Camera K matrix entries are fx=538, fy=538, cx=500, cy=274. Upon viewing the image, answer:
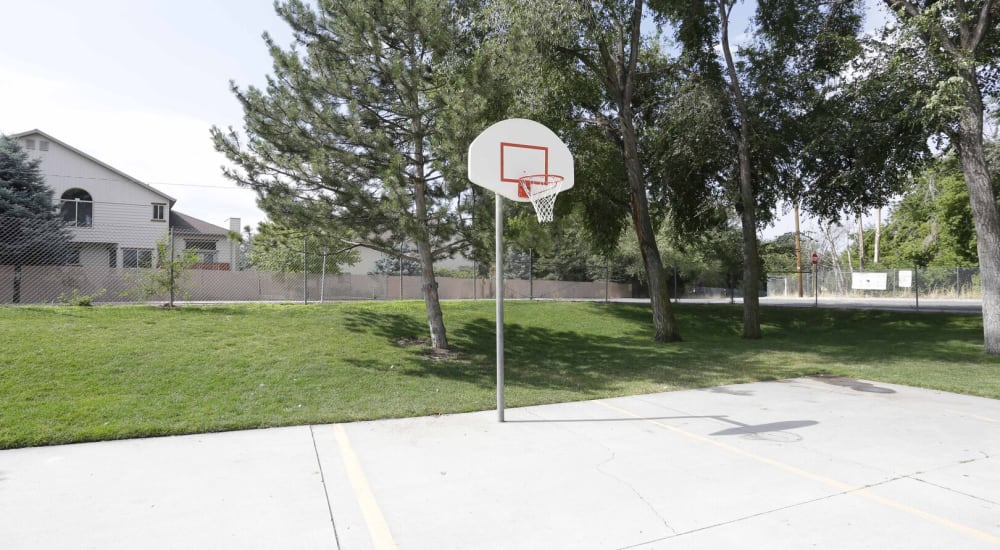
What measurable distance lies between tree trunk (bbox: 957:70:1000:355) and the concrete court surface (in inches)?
309

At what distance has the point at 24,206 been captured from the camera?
21562 millimetres

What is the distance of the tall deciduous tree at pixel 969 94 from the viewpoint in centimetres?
1180

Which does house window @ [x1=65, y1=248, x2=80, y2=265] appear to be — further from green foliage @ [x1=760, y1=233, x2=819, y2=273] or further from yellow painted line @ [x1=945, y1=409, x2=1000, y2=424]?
green foliage @ [x1=760, y1=233, x2=819, y2=273]

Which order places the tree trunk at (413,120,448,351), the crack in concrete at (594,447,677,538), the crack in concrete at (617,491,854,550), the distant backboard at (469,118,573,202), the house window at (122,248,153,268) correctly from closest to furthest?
the crack in concrete at (617,491,854,550), the crack in concrete at (594,447,677,538), the distant backboard at (469,118,573,202), the tree trunk at (413,120,448,351), the house window at (122,248,153,268)

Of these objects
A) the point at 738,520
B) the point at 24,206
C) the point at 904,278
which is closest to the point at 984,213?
the point at 738,520

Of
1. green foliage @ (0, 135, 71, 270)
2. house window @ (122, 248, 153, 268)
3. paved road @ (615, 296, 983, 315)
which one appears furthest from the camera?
paved road @ (615, 296, 983, 315)

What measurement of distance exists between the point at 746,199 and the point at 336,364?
42.1ft

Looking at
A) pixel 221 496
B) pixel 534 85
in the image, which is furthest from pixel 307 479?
pixel 534 85

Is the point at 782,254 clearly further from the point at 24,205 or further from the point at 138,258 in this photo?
the point at 24,205

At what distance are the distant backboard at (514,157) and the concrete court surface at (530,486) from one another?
2988mm

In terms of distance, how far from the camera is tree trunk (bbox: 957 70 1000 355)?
39.4 ft

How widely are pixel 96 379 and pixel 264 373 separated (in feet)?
6.93

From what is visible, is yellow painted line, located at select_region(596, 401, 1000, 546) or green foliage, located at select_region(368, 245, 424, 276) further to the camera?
green foliage, located at select_region(368, 245, 424, 276)

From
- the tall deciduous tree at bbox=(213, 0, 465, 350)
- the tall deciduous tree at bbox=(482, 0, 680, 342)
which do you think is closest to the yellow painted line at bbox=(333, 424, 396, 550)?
the tall deciduous tree at bbox=(213, 0, 465, 350)
